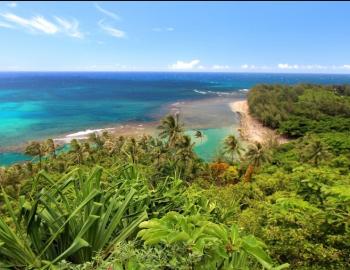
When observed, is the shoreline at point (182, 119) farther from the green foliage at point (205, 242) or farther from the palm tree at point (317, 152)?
the green foliage at point (205, 242)

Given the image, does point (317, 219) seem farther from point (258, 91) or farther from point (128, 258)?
point (258, 91)

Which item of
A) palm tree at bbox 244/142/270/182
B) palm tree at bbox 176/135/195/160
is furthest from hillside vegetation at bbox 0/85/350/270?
palm tree at bbox 244/142/270/182

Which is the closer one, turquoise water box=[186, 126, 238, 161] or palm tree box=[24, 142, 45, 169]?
palm tree box=[24, 142, 45, 169]

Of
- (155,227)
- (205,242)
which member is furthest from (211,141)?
(205,242)

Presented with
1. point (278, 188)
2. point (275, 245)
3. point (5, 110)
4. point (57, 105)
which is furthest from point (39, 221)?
point (57, 105)

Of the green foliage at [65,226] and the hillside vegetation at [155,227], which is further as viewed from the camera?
the green foliage at [65,226]

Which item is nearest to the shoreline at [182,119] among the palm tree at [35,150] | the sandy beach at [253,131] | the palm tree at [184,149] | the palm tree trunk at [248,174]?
the sandy beach at [253,131]

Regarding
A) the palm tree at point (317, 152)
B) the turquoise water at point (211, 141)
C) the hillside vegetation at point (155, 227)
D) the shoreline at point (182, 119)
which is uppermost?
the hillside vegetation at point (155, 227)

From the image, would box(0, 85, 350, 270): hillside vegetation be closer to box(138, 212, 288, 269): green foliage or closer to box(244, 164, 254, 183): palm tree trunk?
box(138, 212, 288, 269): green foliage

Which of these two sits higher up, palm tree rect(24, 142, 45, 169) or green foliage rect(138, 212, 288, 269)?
green foliage rect(138, 212, 288, 269)

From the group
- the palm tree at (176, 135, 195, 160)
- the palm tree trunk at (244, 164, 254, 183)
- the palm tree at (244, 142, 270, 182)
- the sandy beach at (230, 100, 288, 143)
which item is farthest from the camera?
the sandy beach at (230, 100, 288, 143)

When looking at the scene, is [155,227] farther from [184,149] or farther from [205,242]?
[184,149]
